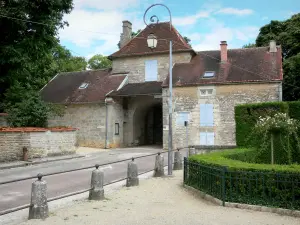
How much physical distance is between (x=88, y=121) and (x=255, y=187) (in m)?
19.8

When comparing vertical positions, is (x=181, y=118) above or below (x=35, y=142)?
above

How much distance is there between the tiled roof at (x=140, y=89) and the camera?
23.8 m

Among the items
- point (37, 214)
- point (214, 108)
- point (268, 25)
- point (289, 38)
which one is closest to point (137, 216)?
point (37, 214)

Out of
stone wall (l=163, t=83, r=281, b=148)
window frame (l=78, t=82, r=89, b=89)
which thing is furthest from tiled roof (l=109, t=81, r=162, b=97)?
window frame (l=78, t=82, r=89, b=89)

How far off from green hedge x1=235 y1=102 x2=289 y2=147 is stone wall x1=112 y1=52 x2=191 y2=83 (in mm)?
9658

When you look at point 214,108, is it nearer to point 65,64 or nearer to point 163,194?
point 163,194

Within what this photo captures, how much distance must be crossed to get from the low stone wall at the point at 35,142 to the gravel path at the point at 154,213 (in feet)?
30.6

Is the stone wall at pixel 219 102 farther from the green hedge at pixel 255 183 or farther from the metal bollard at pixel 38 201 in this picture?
the metal bollard at pixel 38 201

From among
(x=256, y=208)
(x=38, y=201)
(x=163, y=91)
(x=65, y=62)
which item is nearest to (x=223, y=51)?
(x=163, y=91)

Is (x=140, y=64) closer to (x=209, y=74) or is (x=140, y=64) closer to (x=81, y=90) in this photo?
(x=81, y=90)

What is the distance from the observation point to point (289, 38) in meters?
30.3

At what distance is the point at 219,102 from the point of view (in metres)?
22.3

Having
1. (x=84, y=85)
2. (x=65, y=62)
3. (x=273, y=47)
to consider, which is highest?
(x=65, y=62)

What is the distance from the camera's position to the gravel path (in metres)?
5.93
